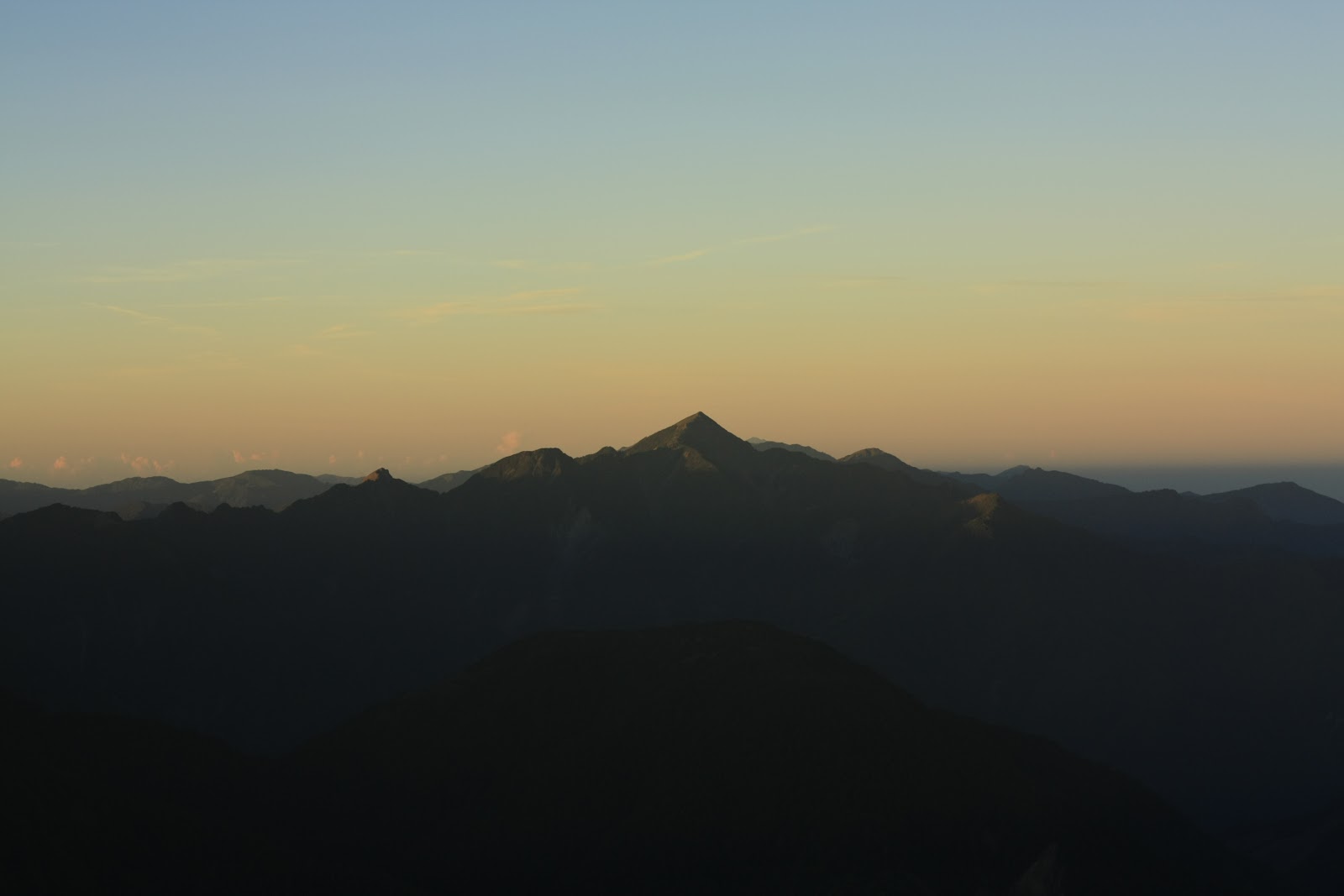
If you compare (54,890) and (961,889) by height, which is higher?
(54,890)

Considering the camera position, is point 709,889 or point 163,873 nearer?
point 163,873

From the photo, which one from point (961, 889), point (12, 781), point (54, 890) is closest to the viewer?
point (54, 890)

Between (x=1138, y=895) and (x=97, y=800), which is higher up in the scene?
(x=97, y=800)

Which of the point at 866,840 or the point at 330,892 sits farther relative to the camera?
the point at 866,840

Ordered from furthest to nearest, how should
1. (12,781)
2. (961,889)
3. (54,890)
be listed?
1. (961,889)
2. (12,781)
3. (54,890)

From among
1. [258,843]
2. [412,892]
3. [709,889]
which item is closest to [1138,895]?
[709,889]

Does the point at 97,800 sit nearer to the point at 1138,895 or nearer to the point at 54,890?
the point at 54,890

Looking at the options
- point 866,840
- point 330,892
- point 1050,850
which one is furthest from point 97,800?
point 1050,850

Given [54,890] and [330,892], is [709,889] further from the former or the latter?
[54,890]

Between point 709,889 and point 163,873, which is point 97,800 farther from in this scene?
point 709,889
